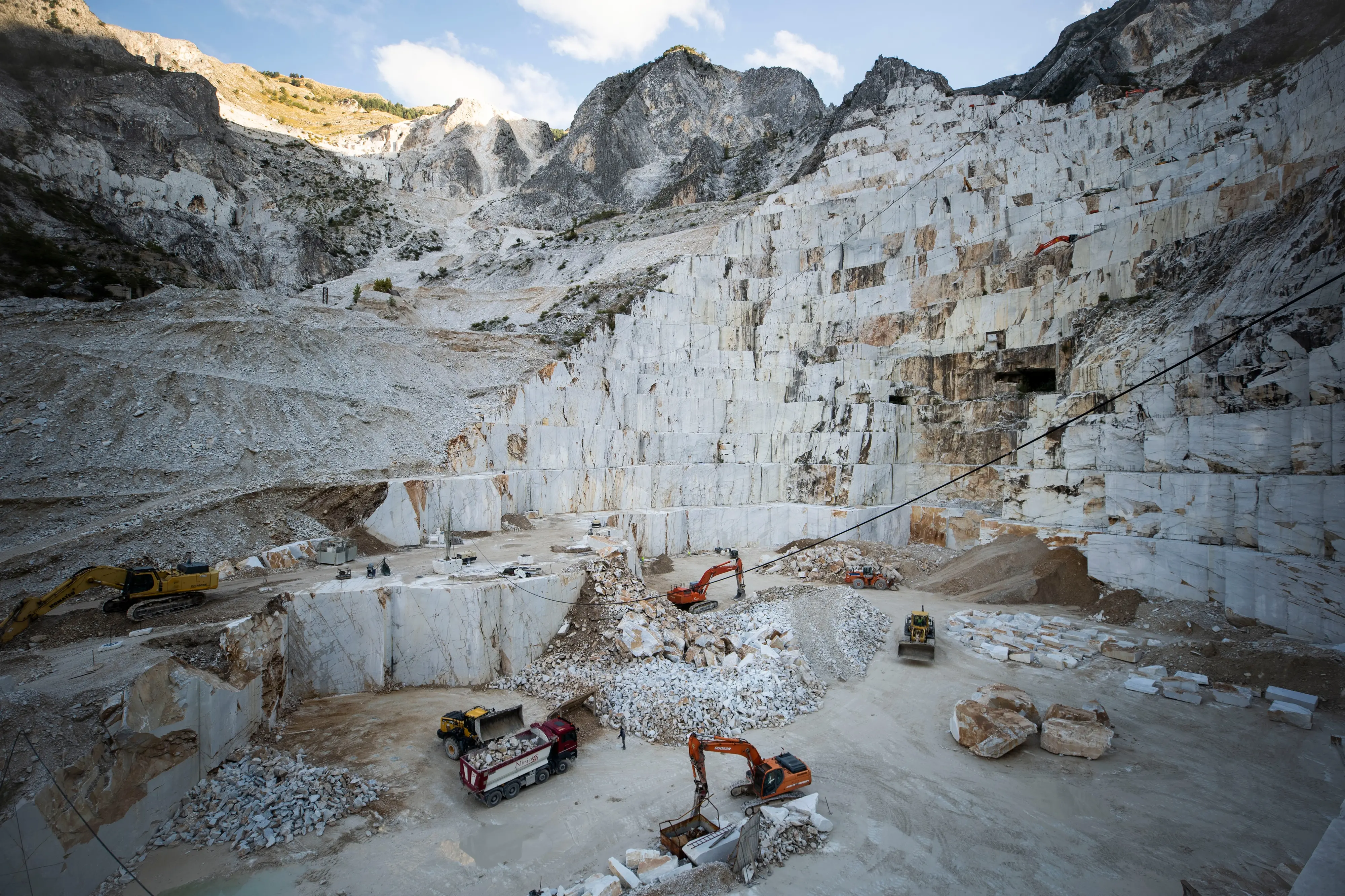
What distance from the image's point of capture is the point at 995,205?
3008 centimetres

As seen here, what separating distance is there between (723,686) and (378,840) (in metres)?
6.12

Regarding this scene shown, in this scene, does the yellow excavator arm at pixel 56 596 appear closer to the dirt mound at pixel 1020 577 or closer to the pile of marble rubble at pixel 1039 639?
the pile of marble rubble at pixel 1039 639

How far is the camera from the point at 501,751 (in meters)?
8.70

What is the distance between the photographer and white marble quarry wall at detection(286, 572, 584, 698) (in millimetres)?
11164

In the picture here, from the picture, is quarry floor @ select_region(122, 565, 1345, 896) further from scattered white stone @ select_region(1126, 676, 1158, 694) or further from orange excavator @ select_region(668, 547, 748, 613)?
orange excavator @ select_region(668, 547, 748, 613)

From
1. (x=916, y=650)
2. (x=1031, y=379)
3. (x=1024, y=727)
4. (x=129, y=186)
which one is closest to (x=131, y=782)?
(x=1024, y=727)

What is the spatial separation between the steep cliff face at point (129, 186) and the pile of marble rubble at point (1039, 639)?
32.6 metres

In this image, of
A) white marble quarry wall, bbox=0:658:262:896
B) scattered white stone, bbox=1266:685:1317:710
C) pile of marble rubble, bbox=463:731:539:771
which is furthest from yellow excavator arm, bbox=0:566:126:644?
scattered white stone, bbox=1266:685:1317:710

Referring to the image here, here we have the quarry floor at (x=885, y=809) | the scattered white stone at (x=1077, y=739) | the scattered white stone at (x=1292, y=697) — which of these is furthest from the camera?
the scattered white stone at (x=1292, y=697)

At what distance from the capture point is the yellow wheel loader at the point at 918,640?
44.0 ft

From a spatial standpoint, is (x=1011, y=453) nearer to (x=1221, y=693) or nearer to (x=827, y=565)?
(x=827, y=565)

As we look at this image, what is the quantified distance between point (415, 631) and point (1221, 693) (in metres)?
15.8

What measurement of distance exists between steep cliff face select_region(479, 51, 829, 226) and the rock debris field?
4634 centimetres

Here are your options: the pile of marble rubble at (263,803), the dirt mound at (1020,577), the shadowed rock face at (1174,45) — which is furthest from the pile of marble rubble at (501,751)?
the shadowed rock face at (1174,45)
